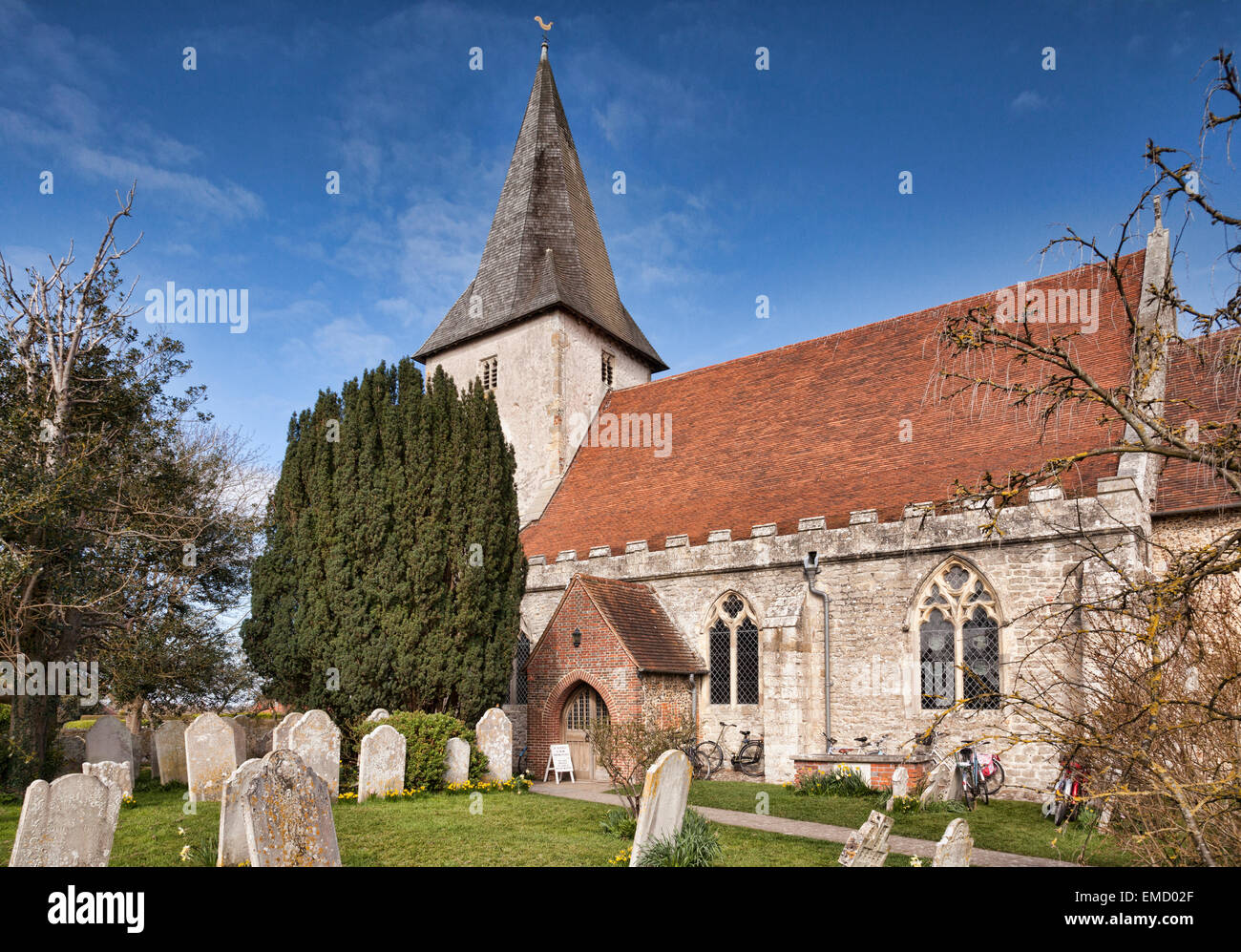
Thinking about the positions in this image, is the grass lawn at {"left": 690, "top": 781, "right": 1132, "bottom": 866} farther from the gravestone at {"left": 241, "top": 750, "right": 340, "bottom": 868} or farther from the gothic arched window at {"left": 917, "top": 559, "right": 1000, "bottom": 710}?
the gravestone at {"left": 241, "top": 750, "right": 340, "bottom": 868}

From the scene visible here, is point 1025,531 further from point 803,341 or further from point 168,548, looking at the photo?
point 168,548

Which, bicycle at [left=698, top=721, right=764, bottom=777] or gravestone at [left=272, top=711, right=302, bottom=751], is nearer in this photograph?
gravestone at [left=272, top=711, right=302, bottom=751]

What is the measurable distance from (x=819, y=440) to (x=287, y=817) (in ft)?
45.4

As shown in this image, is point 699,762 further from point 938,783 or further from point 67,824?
point 67,824

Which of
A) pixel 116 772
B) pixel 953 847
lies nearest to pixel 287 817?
pixel 953 847

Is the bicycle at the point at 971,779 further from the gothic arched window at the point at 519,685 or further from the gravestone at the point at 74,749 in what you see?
the gravestone at the point at 74,749

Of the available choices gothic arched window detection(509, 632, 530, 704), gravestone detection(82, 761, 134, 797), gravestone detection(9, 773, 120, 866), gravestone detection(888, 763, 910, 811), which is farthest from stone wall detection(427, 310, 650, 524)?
gravestone detection(9, 773, 120, 866)

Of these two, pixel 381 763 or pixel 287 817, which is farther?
pixel 381 763

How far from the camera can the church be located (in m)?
13.0

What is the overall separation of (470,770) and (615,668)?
3.22 metres

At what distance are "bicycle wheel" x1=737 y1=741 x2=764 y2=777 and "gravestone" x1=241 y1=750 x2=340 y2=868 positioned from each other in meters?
10.6

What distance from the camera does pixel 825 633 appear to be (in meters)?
14.8
